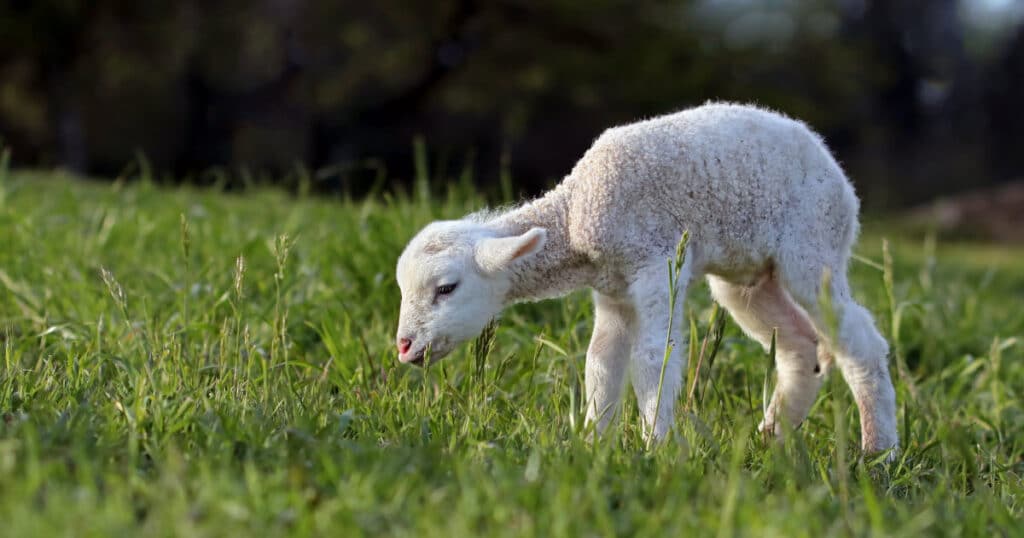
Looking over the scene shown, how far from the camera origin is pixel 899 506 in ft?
7.72

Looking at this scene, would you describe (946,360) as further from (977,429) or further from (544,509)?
(544,509)

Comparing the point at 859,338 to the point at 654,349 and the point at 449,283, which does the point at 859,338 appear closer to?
the point at 654,349

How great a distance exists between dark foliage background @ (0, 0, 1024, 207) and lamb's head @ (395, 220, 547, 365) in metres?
13.2

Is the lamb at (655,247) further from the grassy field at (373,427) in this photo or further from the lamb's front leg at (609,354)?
the grassy field at (373,427)

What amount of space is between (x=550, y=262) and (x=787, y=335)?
3.20 feet

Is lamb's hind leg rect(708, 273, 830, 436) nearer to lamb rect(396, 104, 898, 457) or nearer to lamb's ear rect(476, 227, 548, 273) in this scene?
lamb rect(396, 104, 898, 457)

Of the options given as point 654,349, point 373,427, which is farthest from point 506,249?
point 373,427

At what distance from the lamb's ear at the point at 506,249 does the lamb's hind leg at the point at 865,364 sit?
91cm

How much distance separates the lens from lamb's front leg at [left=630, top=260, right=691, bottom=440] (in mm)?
2947

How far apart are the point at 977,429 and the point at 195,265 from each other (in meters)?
3.41

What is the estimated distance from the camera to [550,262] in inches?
125

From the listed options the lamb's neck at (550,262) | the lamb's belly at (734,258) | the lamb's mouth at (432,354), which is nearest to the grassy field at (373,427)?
the lamb's mouth at (432,354)

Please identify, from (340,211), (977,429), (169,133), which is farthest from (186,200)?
(169,133)

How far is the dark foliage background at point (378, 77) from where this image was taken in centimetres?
1766
